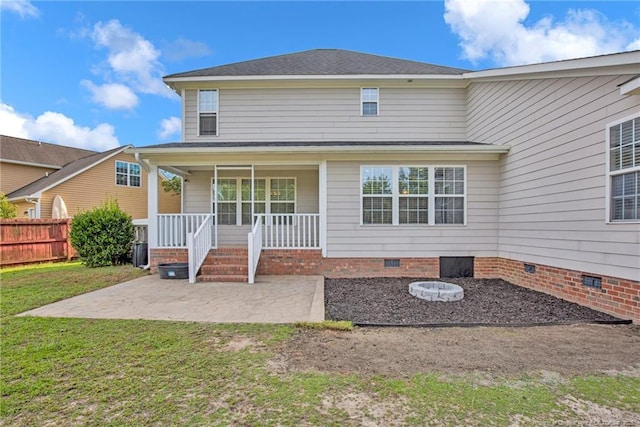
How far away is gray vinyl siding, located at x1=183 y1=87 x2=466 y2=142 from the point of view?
32.9 feet

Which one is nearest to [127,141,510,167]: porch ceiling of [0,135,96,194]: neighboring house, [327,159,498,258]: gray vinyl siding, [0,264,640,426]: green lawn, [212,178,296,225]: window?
[327,159,498,258]: gray vinyl siding

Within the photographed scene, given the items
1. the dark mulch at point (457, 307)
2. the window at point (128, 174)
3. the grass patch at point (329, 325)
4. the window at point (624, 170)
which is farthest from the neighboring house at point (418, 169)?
the window at point (128, 174)

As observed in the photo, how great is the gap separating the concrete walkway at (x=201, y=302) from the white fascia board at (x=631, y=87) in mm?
5471

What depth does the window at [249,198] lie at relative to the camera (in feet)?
33.6

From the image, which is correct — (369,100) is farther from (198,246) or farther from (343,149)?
(198,246)

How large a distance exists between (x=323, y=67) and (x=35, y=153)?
18.8 metres

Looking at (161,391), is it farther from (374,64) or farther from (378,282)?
(374,64)

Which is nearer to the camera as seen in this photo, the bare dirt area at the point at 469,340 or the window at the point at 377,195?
the bare dirt area at the point at 469,340

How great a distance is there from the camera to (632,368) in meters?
3.18

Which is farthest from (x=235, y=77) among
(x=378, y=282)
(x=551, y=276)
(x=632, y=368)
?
(x=632, y=368)

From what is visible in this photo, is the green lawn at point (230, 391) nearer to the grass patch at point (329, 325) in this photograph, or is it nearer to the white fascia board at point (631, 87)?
the grass patch at point (329, 325)

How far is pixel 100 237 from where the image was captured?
Answer: 34.6ft

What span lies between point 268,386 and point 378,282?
17.1 ft

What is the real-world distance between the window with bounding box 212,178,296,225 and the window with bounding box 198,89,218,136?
1.66 m
